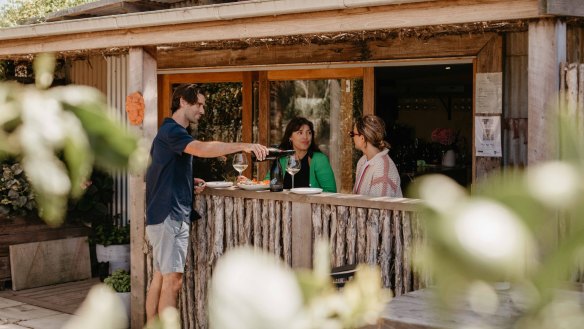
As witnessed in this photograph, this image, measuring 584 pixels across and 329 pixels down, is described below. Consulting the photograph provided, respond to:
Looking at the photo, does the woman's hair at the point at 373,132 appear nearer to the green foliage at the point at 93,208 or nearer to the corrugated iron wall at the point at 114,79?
the green foliage at the point at 93,208

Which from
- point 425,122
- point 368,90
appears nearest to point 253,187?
point 368,90

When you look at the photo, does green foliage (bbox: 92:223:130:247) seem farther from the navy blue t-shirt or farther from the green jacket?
the navy blue t-shirt

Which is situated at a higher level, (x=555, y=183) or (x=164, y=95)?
(x=164, y=95)

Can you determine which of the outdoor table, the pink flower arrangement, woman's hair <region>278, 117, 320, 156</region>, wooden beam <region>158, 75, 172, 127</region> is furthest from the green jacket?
the outdoor table

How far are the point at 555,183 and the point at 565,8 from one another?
407cm

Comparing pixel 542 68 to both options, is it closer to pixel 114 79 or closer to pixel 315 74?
pixel 315 74

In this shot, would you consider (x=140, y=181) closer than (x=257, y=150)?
No

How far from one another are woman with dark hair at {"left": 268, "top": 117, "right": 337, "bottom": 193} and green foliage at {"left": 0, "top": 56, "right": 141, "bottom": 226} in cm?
563

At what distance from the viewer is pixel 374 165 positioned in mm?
5762

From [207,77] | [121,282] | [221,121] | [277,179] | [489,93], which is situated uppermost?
[207,77]

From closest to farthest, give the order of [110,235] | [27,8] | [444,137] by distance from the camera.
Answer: [110,235]
[444,137]
[27,8]

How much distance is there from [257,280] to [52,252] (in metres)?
8.17

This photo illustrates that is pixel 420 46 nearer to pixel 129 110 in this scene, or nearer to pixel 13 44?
pixel 129 110

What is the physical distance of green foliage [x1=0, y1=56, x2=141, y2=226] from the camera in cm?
44
